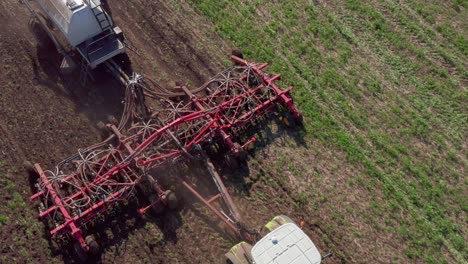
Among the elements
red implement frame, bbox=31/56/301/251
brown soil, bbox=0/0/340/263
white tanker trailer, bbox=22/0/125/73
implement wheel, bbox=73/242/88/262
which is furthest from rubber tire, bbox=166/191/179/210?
white tanker trailer, bbox=22/0/125/73

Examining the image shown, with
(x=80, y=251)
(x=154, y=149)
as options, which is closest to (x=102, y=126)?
(x=154, y=149)

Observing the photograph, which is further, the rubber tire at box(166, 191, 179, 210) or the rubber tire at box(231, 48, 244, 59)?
the rubber tire at box(231, 48, 244, 59)

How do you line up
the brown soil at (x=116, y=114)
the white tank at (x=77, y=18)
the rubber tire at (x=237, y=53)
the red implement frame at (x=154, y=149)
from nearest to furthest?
the red implement frame at (x=154, y=149), the brown soil at (x=116, y=114), the white tank at (x=77, y=18), the rubber tire at (x=237, y=53)

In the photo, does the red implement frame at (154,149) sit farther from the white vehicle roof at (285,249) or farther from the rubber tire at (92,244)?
the white vehicle roof at (285,249)

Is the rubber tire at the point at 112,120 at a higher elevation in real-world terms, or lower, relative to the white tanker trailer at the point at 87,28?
lower

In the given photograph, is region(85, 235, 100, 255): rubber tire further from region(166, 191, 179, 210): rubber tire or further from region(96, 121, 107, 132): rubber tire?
region(96, 121, 107, 132): rubber tire

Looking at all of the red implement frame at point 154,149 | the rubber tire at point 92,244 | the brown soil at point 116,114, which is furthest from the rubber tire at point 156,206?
the rubber tire at point 92,244
